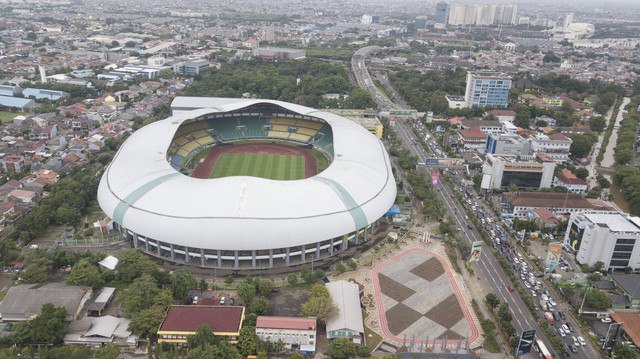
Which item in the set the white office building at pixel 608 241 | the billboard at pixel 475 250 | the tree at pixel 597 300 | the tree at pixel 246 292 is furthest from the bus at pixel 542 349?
the tree at pixel 246 292

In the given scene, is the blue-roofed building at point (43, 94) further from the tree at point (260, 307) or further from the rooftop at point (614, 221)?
the rooftop at point (614, 221)

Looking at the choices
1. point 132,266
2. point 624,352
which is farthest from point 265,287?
point 624,352

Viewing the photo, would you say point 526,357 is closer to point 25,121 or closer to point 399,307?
point 399,307

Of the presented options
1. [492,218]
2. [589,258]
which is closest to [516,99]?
[492,218]

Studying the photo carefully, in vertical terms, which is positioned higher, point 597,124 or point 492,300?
point 597,124

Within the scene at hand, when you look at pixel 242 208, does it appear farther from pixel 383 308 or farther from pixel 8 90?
pixel 8 90

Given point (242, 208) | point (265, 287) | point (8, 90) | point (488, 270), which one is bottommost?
point (488, 270)
